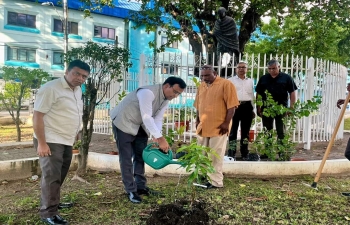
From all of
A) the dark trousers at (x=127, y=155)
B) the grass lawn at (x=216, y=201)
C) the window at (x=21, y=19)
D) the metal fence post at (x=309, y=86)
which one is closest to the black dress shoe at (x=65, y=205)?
the grass lawn at (x=216, y=201)

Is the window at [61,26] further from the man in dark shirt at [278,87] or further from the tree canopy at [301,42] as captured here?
the man in dark shirt at [278,87]

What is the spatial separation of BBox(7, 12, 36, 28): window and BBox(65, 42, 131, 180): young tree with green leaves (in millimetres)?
20419

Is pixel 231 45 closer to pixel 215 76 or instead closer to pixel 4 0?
pixel 215 76

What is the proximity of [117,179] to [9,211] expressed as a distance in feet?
5.50

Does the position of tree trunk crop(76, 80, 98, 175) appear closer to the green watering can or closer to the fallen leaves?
the green watering can

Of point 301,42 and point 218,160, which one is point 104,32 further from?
point 218,160

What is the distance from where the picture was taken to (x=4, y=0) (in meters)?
21.4

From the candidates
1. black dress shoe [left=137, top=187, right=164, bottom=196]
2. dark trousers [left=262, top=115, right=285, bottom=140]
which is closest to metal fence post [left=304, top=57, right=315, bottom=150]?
dark trousers [left=262, top=115, right=285, bottom=140]

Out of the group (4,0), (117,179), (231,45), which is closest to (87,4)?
(231,45)

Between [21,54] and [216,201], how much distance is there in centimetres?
2272

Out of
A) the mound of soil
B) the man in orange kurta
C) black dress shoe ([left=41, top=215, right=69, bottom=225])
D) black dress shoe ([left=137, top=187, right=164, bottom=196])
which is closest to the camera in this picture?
the mound of soil

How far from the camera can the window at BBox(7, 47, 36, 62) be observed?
22.3 metres

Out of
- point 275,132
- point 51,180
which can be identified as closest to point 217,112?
point 275,132

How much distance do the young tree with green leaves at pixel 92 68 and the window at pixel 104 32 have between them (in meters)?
21.5
